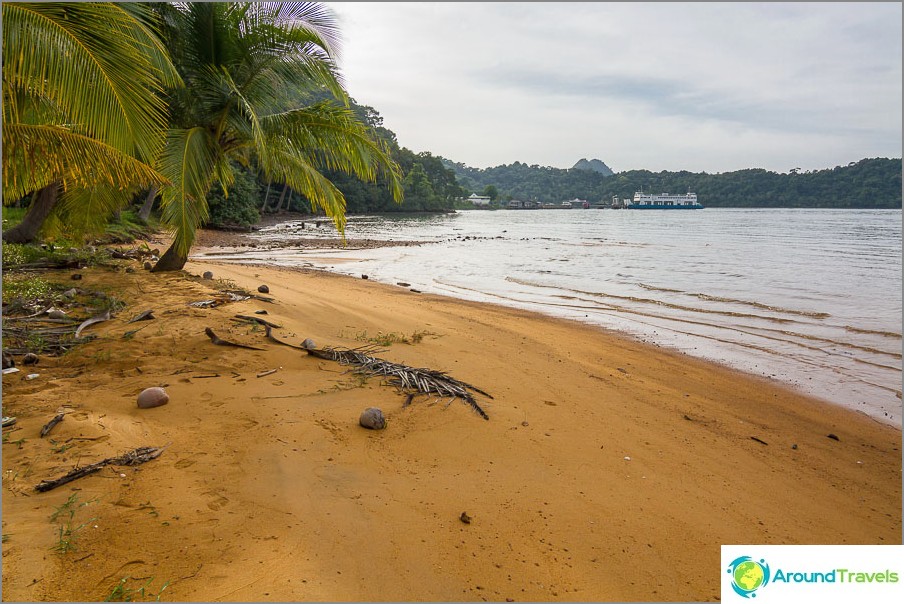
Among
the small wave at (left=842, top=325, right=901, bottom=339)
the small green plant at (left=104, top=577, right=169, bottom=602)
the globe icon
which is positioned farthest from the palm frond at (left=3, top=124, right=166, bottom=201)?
the small wave at (left=842, top=325, right=901, bottom=339)

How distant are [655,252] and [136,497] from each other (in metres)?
27.4

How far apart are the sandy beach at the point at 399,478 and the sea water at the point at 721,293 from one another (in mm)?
1977

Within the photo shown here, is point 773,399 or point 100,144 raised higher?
point 100,144

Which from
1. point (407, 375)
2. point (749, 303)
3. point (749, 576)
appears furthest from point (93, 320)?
point (749, 303)

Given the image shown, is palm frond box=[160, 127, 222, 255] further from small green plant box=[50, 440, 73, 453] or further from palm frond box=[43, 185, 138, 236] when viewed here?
small green plant box=[50, 440, 73, 453]

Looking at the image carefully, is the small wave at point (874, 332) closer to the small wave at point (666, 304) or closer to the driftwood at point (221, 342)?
the small wave at point (666, 304)

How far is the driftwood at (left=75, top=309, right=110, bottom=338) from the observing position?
18.6ft

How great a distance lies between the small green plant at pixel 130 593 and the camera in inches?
84.4

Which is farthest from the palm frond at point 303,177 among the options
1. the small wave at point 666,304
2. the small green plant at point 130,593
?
the small wave at point 666,304

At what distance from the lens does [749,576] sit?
7.57 ft

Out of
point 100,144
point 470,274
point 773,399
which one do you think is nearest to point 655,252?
point 470,274

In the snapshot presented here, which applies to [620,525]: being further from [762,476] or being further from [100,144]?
[100,144]

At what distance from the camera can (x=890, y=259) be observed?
72.9ft

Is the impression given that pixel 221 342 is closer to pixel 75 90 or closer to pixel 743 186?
pixel 75 90
